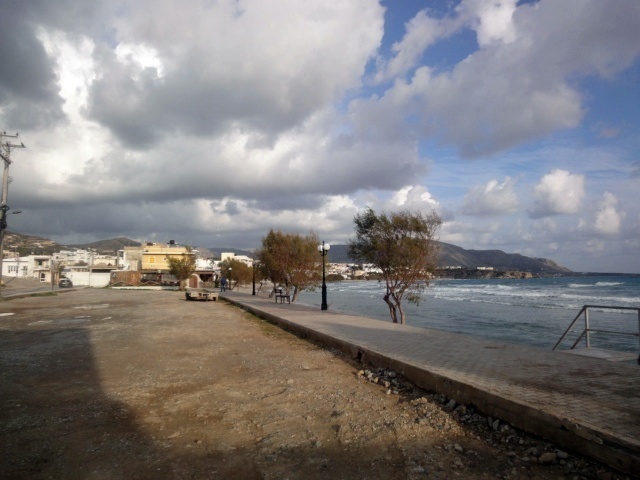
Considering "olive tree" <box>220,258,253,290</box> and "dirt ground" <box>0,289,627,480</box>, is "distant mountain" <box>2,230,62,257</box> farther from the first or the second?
"dirt ground" <box>0,289,627,480</box>

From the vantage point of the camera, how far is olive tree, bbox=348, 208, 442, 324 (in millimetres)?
16984

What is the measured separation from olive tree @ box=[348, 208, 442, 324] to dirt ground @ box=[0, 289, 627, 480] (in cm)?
915

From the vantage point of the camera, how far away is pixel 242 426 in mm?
4648

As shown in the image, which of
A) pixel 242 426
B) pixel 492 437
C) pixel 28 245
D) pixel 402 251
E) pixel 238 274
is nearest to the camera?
pixel 492 437

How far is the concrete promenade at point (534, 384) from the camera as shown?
3764 millimetres

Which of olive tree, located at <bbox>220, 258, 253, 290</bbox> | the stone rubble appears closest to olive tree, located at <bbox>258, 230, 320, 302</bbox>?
the stone rubble

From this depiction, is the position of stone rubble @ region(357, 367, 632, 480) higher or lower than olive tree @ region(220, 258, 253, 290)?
lower

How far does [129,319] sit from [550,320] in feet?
78.4

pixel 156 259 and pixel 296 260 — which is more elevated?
pixel 156 259

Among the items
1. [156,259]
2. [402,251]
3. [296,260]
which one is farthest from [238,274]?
[402,251]

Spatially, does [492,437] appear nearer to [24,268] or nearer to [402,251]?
[402,251]

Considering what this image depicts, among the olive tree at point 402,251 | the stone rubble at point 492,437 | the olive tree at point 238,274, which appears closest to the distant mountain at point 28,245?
the olive tree at point 238,274

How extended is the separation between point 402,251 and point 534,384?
38.0 feet

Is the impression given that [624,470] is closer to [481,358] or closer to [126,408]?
[481,358]
